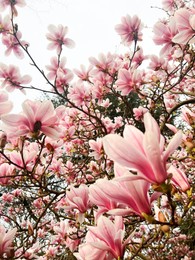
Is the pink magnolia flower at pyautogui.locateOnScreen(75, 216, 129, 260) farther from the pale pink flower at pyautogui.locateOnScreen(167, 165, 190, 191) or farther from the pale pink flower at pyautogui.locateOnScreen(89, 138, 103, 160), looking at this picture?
the pale pink flower at pyautogui.locateOnScreen(89, 138, 103, 160)

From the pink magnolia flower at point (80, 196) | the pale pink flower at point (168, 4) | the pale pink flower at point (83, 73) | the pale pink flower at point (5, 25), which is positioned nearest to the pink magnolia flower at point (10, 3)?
the pale pink flower at point (5, 25)

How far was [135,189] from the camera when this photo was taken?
0.66 metres

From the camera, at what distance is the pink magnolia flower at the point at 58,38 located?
2.18 metres

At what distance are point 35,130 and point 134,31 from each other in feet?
4.67

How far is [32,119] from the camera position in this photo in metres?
1.18

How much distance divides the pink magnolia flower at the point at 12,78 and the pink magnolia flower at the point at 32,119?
0.76m

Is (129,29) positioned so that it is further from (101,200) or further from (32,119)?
(101,200)

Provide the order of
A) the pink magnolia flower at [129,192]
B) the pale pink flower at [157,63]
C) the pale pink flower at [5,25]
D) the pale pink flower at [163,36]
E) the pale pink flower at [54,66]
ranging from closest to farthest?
the pink magnolia flower at [129,192] < the pale pink flower at [163,36] < the pale pink flower at [5,25] < the pale pink flower at [54,66] < the pale pink flower at [157,63]

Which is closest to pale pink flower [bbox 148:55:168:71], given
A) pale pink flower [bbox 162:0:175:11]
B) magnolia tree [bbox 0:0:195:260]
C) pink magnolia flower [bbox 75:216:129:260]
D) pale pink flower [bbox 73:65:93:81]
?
magnolia tree [bbox 0:0:195:260]

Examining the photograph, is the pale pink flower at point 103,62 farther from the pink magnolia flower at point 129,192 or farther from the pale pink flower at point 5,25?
the pink magnolia flower at point 129,192

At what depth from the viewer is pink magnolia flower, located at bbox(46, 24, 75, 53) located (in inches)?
86.0

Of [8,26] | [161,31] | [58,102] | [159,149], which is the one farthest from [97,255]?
[58,102]

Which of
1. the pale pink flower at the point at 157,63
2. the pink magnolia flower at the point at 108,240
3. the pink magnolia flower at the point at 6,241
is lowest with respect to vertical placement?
the pink magnolia flower at the point at 108,240

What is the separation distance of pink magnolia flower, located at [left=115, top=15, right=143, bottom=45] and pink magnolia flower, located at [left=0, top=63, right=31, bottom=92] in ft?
2.72
